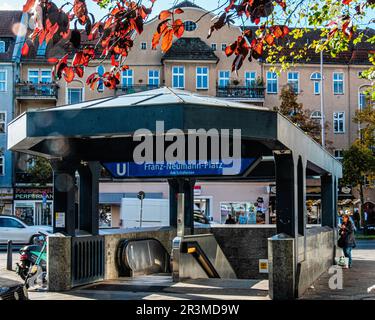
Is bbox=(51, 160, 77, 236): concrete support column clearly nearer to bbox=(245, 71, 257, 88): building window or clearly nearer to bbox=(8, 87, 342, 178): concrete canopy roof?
bbox=(8, 87, 342, 178): concrete canopy roof

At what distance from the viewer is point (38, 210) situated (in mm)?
52250

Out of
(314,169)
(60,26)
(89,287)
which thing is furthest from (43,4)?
(314,169)

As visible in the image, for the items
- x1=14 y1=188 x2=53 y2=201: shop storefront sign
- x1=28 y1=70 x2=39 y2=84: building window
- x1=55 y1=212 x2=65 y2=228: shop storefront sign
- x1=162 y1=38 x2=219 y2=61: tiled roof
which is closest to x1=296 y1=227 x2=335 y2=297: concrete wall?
x1=55 y1=212 x2=65 y2=228: shop storefront sign

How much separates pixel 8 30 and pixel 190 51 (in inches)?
601

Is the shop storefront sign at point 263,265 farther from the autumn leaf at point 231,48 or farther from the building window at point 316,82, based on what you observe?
the building window at point 316,82

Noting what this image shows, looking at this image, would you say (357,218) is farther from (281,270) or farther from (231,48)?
(231,48)

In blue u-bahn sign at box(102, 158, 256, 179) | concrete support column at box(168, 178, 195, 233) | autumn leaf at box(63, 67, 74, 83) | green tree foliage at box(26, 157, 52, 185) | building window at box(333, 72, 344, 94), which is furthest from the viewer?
building window at box(333, 72, 344, 94)

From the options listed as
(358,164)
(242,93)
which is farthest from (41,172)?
(358,164)

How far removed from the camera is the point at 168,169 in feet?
51.9

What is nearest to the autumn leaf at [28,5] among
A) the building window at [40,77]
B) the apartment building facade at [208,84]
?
the apartment building facade at [208,84]

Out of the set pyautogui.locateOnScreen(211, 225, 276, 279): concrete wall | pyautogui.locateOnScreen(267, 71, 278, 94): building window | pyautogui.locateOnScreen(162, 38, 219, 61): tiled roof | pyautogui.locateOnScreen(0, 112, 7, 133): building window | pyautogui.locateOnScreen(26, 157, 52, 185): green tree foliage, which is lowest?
pyautogui.locateOnScreen(211, 225, 276, 279): concrete wall

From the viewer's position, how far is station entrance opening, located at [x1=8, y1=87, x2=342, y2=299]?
10664 millimetres

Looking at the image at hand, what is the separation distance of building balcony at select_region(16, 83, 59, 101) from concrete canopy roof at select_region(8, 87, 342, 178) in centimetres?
4156
